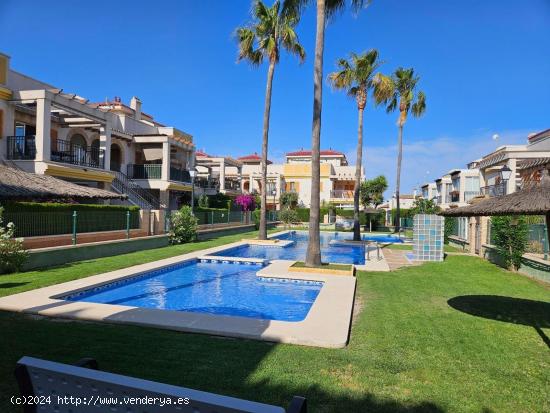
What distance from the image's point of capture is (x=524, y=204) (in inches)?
228

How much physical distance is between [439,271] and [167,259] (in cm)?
1038

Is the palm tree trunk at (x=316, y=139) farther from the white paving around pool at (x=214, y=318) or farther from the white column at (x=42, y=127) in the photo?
the white column at (x=42, y=127)

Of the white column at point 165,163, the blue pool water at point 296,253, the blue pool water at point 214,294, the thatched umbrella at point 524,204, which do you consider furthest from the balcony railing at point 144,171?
the thatched umbrella at point 524,204

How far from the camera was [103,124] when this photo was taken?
22797mm

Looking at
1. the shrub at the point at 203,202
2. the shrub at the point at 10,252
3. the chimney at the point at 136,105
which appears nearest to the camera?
the shrub at the point at 10,252

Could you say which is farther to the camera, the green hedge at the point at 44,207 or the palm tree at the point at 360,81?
the palm tree at the point at 360,81

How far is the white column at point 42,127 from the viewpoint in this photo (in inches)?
712

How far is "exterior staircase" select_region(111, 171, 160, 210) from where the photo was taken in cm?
2442

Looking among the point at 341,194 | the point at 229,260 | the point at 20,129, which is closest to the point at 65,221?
the point at 229,260

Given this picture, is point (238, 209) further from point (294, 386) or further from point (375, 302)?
point (294, 386)

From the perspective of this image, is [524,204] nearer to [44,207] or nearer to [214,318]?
[214,318]

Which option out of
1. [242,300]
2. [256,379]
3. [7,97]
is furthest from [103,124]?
[256,379]

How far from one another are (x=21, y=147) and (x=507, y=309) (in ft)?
70.0

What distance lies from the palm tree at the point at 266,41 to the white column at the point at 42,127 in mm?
11267
